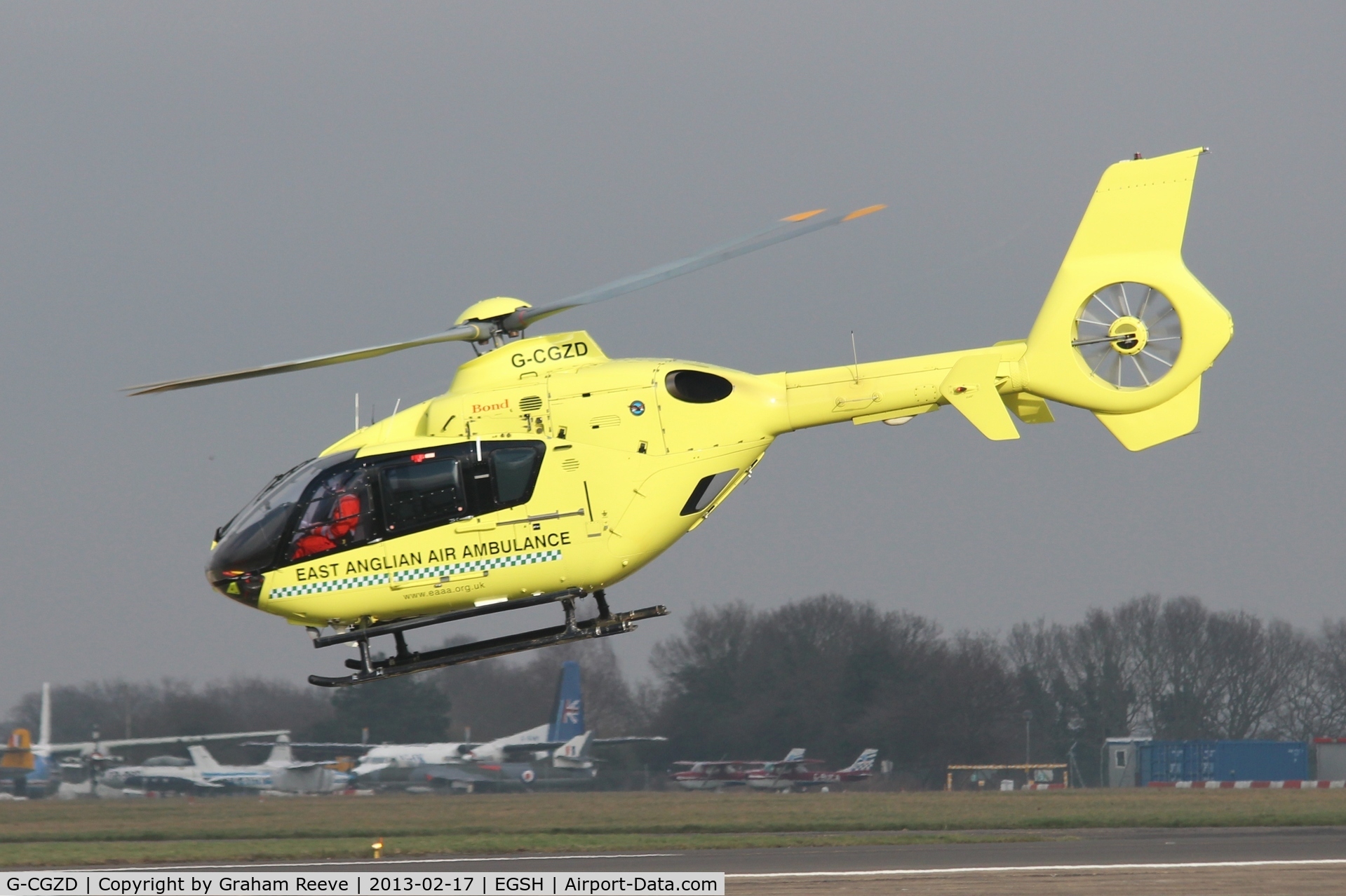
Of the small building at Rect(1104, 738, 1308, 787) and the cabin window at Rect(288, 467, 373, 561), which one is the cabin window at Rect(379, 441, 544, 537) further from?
the small building at Rect(1104, 738, 1308, 787)

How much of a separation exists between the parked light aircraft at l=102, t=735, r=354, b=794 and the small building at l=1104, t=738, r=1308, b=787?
80.4ft

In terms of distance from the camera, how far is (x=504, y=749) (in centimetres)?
4778

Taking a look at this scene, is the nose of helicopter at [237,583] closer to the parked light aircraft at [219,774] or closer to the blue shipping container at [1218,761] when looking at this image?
the parked light aircraft at [219,774]

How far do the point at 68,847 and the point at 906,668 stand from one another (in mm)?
27502

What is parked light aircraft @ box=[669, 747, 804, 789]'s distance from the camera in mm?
44719

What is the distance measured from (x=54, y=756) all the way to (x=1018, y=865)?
34.8 m

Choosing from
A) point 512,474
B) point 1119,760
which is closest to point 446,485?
point 512,474

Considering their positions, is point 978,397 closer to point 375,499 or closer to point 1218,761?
point 375,499

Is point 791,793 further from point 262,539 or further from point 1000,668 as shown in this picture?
point 262,539

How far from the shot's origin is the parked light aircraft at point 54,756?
140 feet

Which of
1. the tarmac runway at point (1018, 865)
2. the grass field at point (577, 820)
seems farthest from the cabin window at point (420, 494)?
the grass field at point (577, 820)

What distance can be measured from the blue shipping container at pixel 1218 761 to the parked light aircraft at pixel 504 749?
1597 centimetres

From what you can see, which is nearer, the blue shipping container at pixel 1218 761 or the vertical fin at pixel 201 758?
the vertical fin at pixel 201 758

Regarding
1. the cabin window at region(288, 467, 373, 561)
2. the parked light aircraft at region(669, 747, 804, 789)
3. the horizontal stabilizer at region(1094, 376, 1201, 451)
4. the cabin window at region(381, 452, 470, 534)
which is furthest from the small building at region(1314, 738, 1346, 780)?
the cabin window at region(288, 467, 373, 561)
